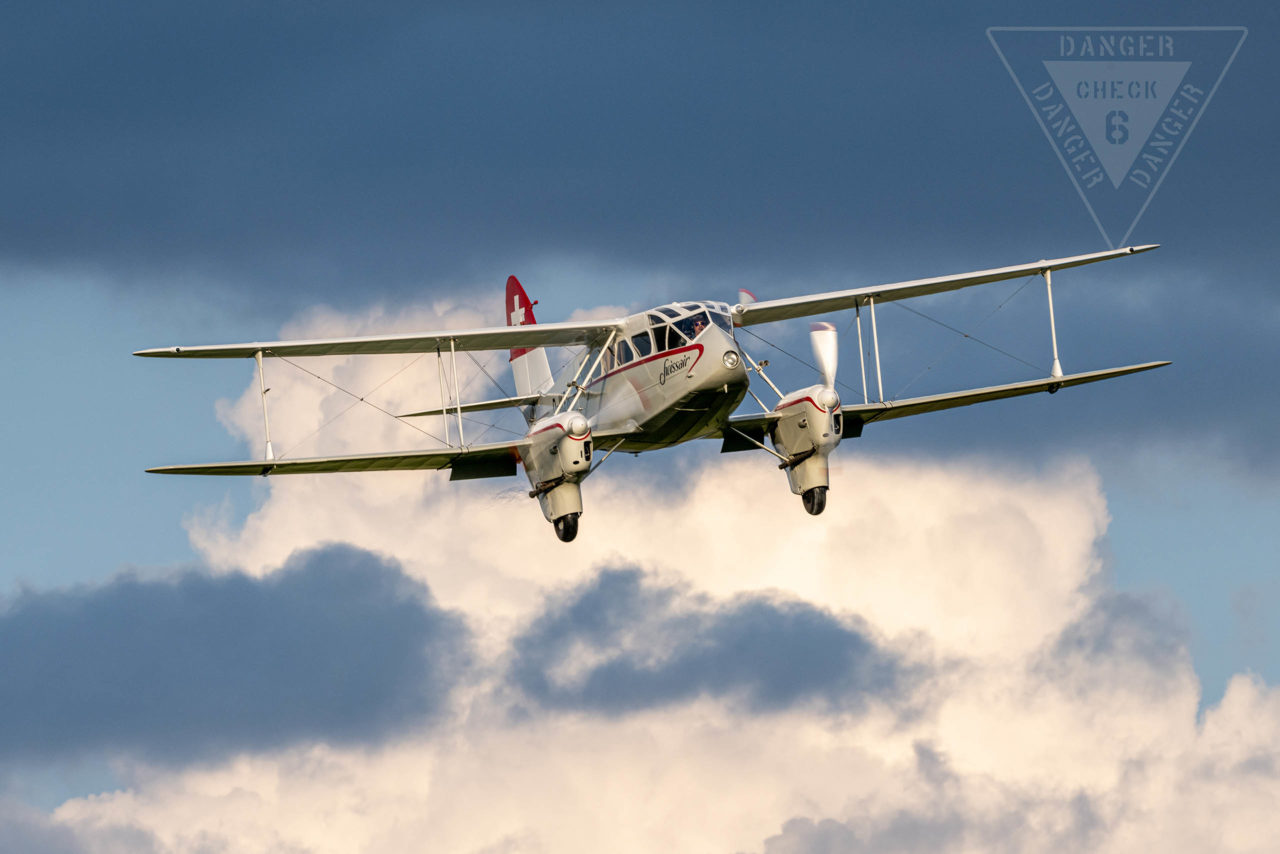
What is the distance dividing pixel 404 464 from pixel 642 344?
28.4 ft

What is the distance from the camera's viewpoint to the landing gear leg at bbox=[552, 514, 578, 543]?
177ft

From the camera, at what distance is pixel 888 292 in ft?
192

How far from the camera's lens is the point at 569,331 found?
5581 cm

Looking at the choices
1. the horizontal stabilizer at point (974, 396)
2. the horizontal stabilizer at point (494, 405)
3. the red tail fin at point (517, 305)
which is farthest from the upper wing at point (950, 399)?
the red tail fin at point (517, 305)

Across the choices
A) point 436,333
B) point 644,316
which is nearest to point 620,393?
point 644,316

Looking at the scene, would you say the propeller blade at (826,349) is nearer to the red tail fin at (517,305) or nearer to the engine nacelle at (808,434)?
the engine nacelle at (808,434)

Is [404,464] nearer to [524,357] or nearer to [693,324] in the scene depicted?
[693,324]

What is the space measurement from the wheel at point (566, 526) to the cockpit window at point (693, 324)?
6.64 meters

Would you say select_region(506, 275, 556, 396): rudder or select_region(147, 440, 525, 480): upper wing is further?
select_region(506, 275, 556, 396): rudder

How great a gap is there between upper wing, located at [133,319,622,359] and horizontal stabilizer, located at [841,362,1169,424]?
29.0 ft

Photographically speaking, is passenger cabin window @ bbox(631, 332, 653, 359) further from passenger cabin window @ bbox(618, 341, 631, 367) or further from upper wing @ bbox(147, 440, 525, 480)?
upper wing @ bbox(147, 440, 525, 480)

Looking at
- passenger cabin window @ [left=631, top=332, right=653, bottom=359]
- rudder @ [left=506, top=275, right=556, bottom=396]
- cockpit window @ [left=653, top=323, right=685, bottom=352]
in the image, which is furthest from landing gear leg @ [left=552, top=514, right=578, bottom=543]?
rudder @ [left=506, top=275, right=556, bottom=396]

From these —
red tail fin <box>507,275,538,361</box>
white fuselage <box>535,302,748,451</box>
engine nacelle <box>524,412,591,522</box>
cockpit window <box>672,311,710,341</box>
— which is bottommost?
engine nacelle <box>524,412,591,522</box>

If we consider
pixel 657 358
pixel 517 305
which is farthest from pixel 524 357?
pixel 657 358
